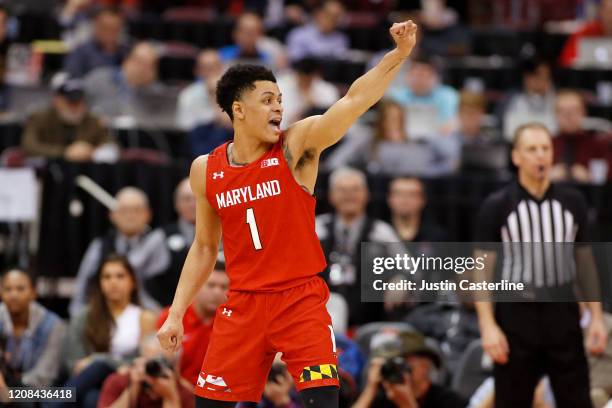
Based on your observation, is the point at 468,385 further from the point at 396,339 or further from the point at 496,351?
the point at 496,351

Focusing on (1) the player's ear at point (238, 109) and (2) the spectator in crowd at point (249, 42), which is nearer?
(1) the player's ear at point (238, 109)

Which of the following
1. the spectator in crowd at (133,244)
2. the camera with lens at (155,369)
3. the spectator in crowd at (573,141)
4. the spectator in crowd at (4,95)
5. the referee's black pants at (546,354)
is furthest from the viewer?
the spectator in crowd at (4,95)

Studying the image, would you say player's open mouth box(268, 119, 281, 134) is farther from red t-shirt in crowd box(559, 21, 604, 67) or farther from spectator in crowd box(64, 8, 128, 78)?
red t-shirt in crowd box(559, 21, 604, 67)

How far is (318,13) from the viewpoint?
47.2 feet

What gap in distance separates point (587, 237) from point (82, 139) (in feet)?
19.0

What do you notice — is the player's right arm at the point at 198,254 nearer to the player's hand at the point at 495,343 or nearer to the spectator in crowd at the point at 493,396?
the player's hand at the point at 495,343

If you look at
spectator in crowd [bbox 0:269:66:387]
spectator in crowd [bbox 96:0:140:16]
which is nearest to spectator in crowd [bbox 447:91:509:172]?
spectator in crowd [bbox 0:269:66:387]

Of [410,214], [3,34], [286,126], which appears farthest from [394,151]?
[3,34]

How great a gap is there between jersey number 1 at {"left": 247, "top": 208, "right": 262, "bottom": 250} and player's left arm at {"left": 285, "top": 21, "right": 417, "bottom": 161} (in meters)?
0.31

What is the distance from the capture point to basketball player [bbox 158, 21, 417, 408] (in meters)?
5.43

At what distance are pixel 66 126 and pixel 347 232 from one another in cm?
310

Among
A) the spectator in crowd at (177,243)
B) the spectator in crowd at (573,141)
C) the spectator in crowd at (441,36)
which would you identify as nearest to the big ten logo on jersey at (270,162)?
the spectator in crowd at (177,243)

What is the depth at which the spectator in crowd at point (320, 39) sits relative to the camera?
14406 millimetres

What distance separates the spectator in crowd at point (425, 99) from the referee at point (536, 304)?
5.30 metres
